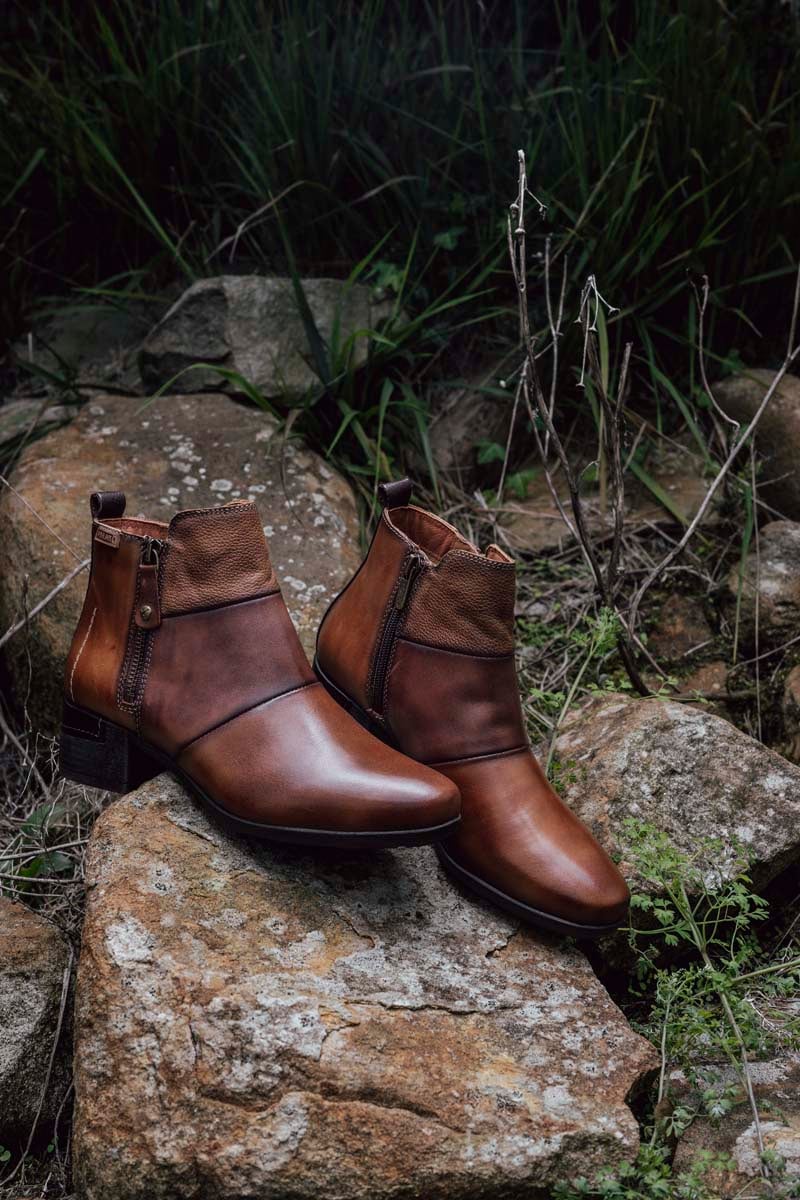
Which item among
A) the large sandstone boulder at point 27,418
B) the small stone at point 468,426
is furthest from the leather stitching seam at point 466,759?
the large sandstone boulder at point 27,418

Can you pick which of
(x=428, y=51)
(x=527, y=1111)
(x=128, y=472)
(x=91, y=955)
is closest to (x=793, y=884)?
(x=527, y=1111)

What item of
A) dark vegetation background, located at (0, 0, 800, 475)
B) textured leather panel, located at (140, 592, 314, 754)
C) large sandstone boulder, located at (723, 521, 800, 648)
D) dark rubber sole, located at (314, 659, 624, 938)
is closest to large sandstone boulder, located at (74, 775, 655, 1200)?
dark rubber sole, located at (314, 659, 624, 938)

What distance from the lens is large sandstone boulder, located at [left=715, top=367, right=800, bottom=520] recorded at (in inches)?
104

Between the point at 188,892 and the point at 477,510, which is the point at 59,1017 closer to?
the point at 188,892

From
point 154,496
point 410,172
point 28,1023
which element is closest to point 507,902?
point 28,1023

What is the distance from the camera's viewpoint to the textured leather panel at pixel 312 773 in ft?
4.69

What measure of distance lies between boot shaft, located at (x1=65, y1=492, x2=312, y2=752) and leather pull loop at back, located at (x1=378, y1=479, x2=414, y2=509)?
0.69 feet

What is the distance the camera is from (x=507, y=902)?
A: 1.55 metres

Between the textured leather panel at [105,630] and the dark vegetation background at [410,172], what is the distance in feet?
3.58

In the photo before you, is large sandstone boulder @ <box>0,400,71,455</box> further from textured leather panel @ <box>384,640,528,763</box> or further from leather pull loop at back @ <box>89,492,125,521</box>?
textured leather panel @ <box>384,640,528,763</box>

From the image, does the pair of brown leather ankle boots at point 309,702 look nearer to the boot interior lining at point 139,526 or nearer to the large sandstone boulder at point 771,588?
Result: the boot interior lining at point 139,526

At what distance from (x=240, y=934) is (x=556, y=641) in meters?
1.17

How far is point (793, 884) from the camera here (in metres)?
1.84

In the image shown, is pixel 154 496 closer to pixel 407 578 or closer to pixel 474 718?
pixel 407 578
